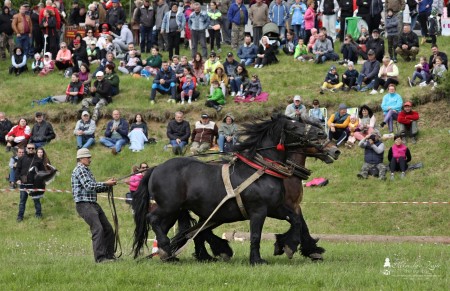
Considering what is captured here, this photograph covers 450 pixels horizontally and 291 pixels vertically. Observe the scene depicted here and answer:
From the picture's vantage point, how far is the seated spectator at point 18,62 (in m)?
38.1

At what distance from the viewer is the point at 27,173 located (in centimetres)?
2827

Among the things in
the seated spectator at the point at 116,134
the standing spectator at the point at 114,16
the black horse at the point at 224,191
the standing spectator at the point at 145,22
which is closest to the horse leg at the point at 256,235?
the black horse at the point at 224,191

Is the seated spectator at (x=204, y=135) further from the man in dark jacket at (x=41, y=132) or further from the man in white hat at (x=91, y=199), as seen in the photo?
the man in white hat at (x=91, y=199)

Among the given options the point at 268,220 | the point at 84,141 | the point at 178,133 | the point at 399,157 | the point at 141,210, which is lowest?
the point at 268,220

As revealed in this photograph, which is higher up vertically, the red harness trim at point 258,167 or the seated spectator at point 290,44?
the red harness trim at point 258,167

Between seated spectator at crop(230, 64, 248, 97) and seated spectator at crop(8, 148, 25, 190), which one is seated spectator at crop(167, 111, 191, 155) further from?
seated spectator at crop(8, 148, 25, 190)

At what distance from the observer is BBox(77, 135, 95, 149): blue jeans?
31.8 meters

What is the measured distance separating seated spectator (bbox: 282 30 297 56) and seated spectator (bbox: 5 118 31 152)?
32.7ft

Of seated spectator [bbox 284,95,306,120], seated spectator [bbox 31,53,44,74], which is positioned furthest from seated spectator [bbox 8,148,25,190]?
seated spectator [bbox 31,53,44,74]

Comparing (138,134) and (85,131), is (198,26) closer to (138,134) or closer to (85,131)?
(138,134)

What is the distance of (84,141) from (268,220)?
7.82 meters

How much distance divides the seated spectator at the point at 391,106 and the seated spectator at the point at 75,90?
10145 millimetres

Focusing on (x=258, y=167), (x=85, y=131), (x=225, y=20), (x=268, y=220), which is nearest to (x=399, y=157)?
(x=268, y=220)

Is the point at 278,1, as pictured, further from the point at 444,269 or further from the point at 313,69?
the point at 444,269
